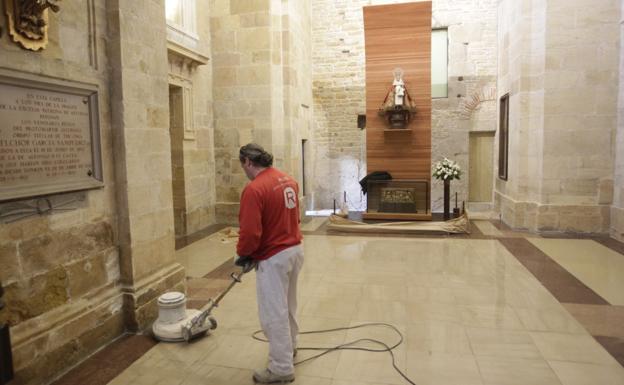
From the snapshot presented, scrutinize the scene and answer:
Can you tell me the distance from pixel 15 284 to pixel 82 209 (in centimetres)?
73

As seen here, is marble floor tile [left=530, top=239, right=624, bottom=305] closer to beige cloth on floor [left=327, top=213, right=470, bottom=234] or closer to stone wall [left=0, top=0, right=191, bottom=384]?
beige cloth on floor [left=327, top=213, right=470, bottom=234]

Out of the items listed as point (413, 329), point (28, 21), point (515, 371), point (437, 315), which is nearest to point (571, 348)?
point (515, 371)

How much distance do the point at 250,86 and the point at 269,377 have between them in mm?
6666

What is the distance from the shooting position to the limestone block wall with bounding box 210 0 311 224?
856 cm

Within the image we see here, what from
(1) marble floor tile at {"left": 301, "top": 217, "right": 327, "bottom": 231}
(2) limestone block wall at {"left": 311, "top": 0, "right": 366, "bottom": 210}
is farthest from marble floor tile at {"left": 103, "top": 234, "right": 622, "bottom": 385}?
(2) limestone block wall at {"left": 311, "top": 0, "right": 366, "bottom": 210}

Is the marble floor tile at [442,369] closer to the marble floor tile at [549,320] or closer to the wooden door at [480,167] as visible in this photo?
the marble floor tile at [549,320]

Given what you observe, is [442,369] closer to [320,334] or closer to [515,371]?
[515,371]

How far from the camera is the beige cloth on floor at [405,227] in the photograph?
307 inches

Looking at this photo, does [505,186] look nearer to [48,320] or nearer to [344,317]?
[344,317]

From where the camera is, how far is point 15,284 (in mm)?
2811

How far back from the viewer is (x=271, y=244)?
9.42ft

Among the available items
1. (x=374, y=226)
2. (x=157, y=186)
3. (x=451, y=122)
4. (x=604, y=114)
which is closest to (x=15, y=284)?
(x=157, y=186)

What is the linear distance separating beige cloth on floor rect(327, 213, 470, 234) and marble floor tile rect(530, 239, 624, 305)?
119cm

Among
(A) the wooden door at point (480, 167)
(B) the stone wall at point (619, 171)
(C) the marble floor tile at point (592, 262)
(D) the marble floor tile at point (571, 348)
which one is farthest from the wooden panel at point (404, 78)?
(D) the marble floor tile at point (571, 348)
